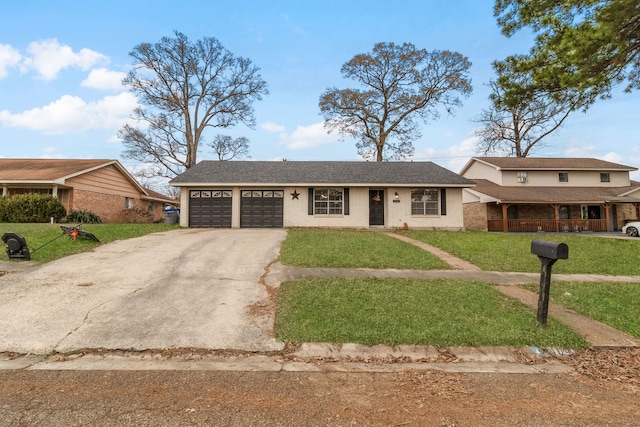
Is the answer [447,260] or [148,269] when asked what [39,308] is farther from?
[447,260]

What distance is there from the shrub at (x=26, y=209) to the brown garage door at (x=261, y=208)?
382 inches

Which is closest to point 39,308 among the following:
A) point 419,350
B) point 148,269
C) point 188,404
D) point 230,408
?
point 148,269

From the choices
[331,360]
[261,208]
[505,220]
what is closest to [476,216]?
[505,220]

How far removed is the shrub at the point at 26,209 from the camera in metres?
16.0

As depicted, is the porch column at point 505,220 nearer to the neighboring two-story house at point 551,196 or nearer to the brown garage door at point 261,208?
the neighboring two-story house at point 551,196

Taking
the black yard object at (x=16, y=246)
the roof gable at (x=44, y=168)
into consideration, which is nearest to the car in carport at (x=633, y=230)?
the black yard object at (x=16, y=246)

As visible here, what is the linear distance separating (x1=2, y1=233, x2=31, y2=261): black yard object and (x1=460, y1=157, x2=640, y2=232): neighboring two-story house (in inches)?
949

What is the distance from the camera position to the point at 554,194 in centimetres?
2388

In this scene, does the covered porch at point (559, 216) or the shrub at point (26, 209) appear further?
the covered porch at point (559, 216)

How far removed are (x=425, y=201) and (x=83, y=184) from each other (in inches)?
794

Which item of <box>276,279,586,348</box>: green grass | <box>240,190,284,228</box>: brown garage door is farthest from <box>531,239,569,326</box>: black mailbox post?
<box>240,190,284,228</box>: brown garage door

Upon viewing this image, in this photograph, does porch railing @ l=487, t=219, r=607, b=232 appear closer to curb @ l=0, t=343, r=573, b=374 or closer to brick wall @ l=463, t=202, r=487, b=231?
brick wall @ l=463, t=202, r=487, b=231

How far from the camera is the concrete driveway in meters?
4.26

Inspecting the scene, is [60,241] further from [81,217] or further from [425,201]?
[425,201]
